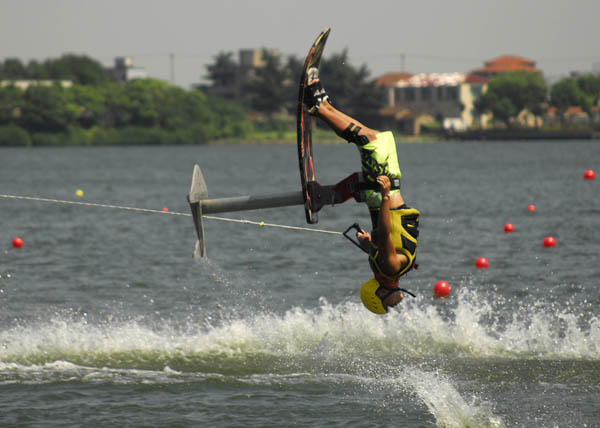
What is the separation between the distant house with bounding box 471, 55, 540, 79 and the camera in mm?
171375

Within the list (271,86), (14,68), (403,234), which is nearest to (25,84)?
(14,68)

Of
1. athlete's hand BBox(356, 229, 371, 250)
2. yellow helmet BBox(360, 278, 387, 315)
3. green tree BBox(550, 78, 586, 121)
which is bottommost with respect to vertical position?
yellow helmet BBox(360, 278, 387, 315)

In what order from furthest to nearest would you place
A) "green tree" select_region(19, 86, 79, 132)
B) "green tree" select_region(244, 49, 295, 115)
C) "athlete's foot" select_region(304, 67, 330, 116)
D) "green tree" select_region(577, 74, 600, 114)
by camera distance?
"green tree" select_region(244, 49, 295, 115)
"green tree" select_region(577, 74, 600, 114)
"green tree" select_region(19, 86, 79, 132)
"athlete's foot" select_region(304, 67, 330, 116)

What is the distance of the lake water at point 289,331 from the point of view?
1099 cm

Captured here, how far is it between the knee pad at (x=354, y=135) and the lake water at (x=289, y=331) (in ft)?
10.5

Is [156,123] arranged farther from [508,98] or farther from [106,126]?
[508,98]

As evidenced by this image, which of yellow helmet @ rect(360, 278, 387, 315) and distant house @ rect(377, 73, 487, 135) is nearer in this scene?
yellow helmet @ rect(360, 278, 387, 315)

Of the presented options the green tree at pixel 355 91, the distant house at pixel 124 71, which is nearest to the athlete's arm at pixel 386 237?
the green tree at pixel 355 91

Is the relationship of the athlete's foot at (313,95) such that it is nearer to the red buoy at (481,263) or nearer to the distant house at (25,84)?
the red buoy at (481,263)

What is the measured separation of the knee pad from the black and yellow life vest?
2.38 ft

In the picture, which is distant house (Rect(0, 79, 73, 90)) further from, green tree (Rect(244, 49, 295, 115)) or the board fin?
the board fin

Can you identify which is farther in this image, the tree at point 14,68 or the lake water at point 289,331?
the tree at point 14,68

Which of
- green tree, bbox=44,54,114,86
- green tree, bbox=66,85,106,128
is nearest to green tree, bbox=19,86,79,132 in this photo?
green tree, bbox=66,85,106,128

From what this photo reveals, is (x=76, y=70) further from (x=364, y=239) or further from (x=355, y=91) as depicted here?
(x=364, y=239)
